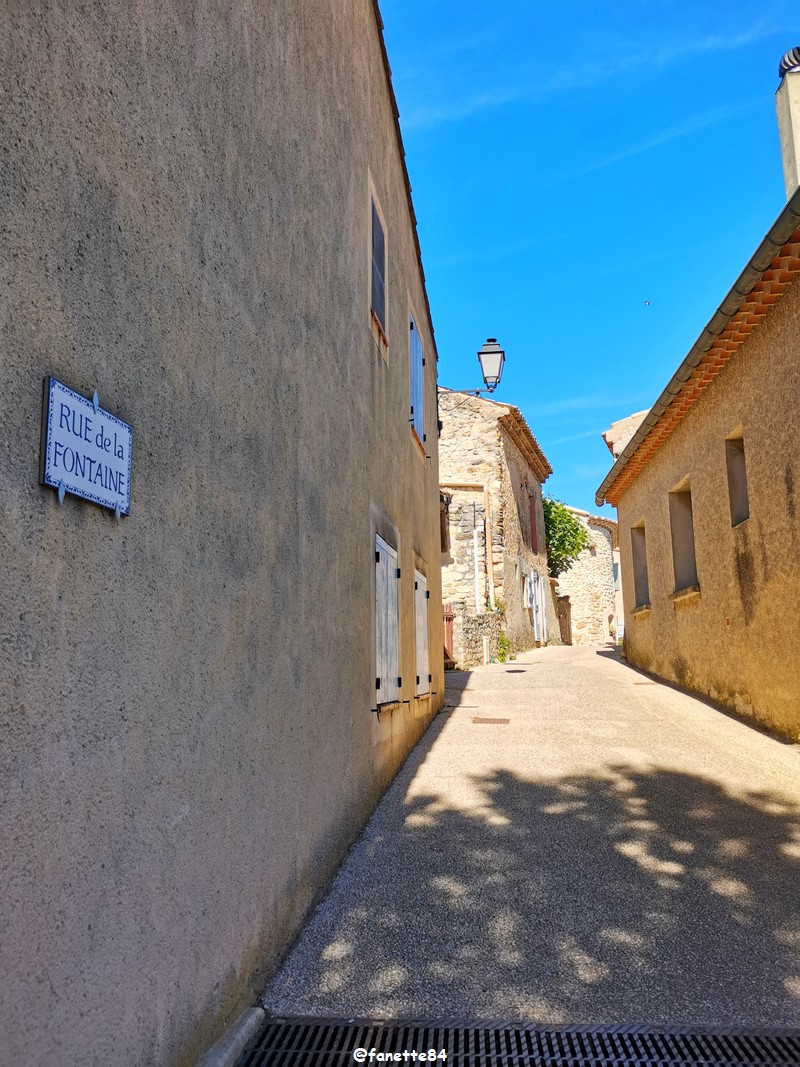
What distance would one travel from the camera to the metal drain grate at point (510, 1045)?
2.44 metres

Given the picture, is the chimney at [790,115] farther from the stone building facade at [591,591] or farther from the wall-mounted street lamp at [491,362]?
the stone building facade at [591,591]

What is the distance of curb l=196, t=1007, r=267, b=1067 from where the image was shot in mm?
2211

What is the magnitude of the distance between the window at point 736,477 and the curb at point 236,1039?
6.27 metres

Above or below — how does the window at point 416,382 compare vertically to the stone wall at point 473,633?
above

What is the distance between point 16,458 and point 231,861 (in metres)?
1.50

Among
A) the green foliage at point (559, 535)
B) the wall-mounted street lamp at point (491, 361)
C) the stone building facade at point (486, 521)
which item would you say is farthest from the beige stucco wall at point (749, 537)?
the green foliage at point (559, 535)

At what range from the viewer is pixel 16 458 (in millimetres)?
1435

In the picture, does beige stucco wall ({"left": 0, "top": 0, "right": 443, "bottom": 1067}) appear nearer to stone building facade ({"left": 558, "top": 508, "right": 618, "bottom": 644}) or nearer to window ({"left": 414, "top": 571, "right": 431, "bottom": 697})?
window ({"left": 414, "top": 571, "right": 431, "bottom": 697})

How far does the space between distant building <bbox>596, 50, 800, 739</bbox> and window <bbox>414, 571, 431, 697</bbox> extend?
2896 millimetres

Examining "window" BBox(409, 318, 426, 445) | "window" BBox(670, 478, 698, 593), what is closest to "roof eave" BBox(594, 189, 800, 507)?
"window" BBox(670, 478, 698, 593)

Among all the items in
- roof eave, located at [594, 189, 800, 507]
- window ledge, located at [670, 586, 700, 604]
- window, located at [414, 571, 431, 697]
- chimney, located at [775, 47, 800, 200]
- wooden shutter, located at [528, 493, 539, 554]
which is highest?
chimney, located at [775, 47, 800, 200]

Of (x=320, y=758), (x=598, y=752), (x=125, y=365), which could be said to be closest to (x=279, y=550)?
(x=320, y=758)

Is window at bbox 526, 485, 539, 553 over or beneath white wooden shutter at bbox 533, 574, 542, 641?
over

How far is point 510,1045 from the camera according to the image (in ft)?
8.39
